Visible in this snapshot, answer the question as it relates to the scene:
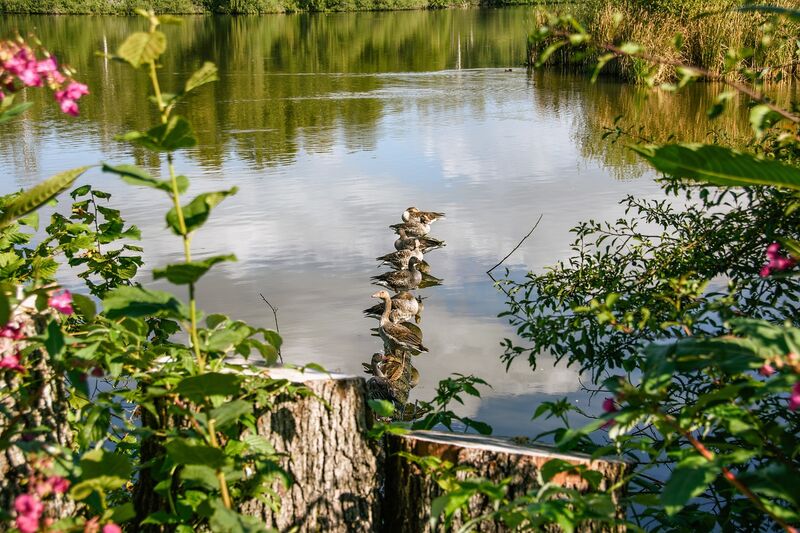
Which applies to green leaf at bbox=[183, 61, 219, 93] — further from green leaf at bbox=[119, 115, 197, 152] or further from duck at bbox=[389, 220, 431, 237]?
duck at bbox=[389, 220, 431, 237]

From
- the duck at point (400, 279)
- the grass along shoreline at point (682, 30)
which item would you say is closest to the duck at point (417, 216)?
the duck at point (400, 279)

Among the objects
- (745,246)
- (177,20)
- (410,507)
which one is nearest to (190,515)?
(410,507)

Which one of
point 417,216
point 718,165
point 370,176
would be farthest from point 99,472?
point 370,176

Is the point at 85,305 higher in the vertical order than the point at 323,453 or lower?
higher

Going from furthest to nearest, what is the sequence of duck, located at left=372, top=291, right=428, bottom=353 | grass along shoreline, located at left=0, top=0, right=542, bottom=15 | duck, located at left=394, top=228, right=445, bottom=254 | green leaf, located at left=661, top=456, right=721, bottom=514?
grass along shoreline, located at left=0, top=0, right=542, bottom=15 → duck, located at left=394, top=228, right=445, bottom=254 → duck, located at left=372, top=291, right=428, bottom=353 → green leaf, located at left=661, top=456, right=721, bottom=514

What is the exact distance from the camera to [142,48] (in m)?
1.52

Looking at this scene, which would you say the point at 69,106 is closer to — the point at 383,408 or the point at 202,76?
the point at 202,76

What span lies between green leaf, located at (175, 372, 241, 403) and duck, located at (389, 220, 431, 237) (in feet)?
17.4

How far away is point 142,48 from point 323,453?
1.11 meters

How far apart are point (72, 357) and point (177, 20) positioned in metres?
0.73

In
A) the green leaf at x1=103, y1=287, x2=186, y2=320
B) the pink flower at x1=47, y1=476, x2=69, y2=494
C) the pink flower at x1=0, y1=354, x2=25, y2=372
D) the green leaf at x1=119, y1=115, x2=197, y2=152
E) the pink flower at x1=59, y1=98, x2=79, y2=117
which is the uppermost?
the pink flower at x1=59, y1=98, x2=79, y2=117

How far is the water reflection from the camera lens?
455 cm

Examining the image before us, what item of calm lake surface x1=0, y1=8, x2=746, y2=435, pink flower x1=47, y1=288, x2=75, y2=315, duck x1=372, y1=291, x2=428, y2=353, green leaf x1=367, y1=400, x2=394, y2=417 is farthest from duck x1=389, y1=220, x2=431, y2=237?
pink flower x1=47, y1=288, x2=75, y2=315

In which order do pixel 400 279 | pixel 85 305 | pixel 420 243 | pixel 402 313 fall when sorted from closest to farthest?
pixel 85 305 → pixel 402 313 → pixel 400 279 → pixel 420 243
